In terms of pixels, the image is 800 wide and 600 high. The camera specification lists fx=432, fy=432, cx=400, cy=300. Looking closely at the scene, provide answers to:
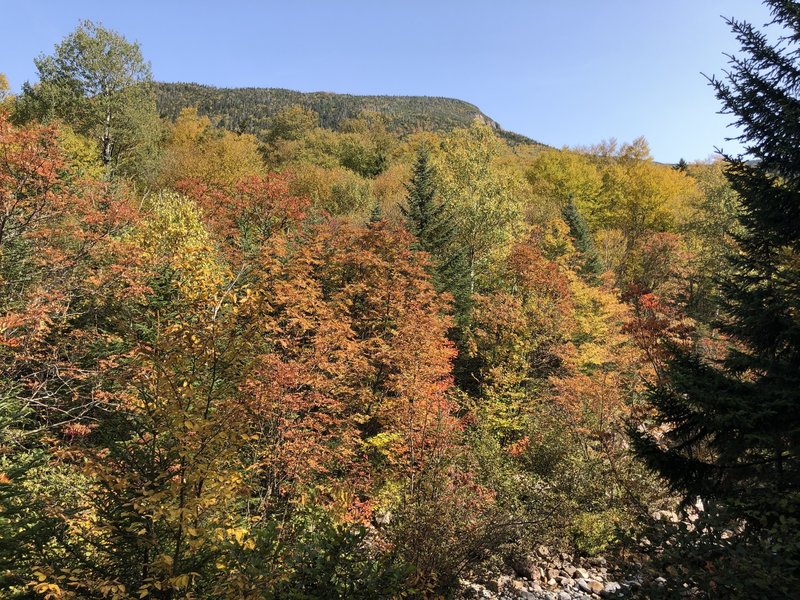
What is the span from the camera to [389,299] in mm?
14797

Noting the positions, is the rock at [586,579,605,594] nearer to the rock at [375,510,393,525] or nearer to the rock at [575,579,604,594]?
the rock at [575,579,604,594]

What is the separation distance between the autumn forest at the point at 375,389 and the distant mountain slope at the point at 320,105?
210 ft

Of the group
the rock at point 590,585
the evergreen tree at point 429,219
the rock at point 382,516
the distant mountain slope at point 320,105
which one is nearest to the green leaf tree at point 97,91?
the evergreen tree at point 429,219

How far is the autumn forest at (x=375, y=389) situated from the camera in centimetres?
459

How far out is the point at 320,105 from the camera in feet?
366

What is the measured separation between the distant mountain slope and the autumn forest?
64.1 meters

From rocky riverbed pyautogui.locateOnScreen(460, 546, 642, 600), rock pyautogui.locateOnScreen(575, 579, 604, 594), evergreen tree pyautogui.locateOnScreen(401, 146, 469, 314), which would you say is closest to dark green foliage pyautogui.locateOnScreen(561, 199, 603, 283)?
evergreen tree pyautogui.locateOnScreen(401, 146, 469, 314)

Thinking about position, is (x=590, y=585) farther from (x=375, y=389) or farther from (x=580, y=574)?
(x=375, y=389)

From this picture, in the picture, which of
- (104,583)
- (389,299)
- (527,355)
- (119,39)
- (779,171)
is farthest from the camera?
(119,39)

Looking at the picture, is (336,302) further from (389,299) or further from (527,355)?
(527,355)

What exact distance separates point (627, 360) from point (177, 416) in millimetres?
14598


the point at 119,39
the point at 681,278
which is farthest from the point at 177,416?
the point at 119,39

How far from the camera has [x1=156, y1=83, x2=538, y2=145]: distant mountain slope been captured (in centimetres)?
9031

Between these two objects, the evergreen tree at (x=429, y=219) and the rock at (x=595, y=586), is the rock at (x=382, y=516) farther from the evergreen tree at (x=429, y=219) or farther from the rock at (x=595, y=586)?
the evergreen tree at (x=429, y=219)
